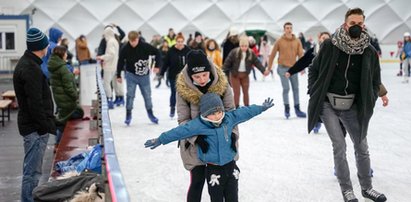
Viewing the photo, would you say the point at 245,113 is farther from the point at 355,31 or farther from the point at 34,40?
the point at 34,40

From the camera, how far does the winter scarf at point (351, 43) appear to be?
5.38m

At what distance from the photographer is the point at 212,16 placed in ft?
113

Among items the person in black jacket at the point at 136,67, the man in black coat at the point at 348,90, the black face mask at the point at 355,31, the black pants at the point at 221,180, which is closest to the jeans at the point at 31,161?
the black pants at the point at 221,180

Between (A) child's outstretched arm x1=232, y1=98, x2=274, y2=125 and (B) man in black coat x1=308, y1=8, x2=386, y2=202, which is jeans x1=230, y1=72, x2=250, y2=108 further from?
(A) child's outstretched arm x1=232, y1=98, x2=274, y2=125

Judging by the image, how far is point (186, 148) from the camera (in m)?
4.72

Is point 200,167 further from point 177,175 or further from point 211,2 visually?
point 211,2

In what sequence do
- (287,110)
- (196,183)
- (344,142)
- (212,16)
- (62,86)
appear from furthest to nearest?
(212,16)
(287,110)
(62,86)
(344,142)
(196,183)

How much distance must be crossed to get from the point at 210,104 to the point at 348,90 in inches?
63.0

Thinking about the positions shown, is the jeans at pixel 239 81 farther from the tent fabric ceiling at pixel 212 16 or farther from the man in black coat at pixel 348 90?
the tent fabric ceiling at pixel 212 16

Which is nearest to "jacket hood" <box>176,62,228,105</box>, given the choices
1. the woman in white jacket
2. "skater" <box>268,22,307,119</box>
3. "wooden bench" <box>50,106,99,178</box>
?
"wooden bench" <box>50,106,99,178</box>

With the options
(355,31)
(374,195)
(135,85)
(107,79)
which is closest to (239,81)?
(135,85)

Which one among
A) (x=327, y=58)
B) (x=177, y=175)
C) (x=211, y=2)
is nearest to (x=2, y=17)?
(x=211, y=2)

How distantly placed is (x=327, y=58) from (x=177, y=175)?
2.19 metres

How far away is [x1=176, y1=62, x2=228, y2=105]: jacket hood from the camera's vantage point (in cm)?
465
